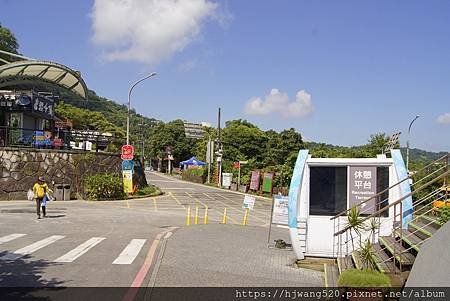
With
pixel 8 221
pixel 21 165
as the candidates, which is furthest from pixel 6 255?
pixel 21 165

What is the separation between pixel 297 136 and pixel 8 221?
6505cm

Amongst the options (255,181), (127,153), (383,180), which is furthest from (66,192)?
(255,181)

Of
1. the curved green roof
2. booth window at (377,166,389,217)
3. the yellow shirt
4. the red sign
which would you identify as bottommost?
the yellow shirt

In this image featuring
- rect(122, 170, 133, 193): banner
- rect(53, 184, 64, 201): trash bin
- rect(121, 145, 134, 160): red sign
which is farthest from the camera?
rect(122, 170, 133, 193): banner

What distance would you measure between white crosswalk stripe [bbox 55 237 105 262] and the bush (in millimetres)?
16288

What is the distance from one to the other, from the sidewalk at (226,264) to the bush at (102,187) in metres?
15.7

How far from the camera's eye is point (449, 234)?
5879mm

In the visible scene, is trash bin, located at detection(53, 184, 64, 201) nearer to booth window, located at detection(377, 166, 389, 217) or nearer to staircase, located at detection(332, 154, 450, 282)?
staircase, located at detection(332, 154, 450, 282)

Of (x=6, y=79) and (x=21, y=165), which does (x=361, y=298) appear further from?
(x=6, y=79)

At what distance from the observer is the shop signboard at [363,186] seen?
36.2ft

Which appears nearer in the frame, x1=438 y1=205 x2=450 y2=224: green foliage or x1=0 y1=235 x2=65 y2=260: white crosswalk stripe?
x1=438 y1=205 x2=450 y2=224: green foliage

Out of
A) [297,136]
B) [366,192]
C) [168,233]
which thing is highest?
[297,136]

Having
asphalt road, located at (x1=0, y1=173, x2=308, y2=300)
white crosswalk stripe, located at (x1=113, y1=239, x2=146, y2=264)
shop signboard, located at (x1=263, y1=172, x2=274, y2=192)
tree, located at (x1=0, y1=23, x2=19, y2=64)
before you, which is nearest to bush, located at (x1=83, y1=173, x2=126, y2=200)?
asphalt road, located at (x1=0, y1=173, x2=308, y2=300)

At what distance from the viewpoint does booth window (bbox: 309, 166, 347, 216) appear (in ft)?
36.7
